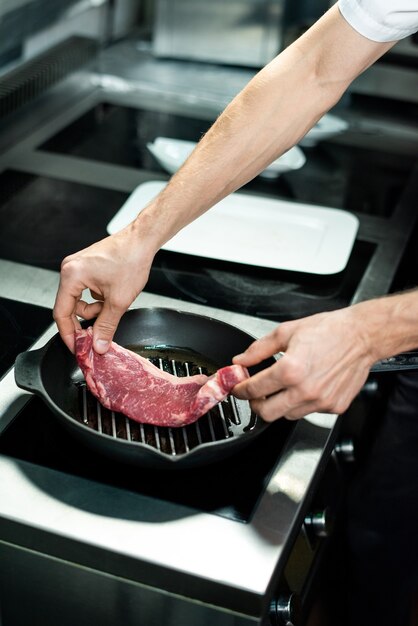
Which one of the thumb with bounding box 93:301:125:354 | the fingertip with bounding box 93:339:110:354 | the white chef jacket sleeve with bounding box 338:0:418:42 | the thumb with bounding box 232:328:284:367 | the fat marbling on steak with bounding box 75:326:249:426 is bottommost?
the fat marbling on steak with bounding box 75:326:249:426

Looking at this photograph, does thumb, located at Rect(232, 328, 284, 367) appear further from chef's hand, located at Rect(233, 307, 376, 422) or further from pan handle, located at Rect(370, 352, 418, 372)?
pan handle, located at Rect(370, 352, 418, 372)

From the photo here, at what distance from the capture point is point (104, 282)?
132 centimetres

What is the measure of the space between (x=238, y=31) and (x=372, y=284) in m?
1.10

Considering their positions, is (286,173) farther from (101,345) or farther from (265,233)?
(101,345)

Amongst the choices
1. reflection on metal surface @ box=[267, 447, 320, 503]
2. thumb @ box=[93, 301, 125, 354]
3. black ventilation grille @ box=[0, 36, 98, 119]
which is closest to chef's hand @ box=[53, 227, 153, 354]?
thumb @ box=[93, 301, 125, 354]

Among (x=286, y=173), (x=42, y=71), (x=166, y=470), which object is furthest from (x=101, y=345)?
(x=42, y=71)

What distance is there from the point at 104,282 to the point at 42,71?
3.79ft

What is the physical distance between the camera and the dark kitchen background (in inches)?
44.6

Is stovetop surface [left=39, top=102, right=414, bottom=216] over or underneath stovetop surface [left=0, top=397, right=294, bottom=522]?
underneath

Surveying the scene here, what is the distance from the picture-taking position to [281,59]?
1.50 meters

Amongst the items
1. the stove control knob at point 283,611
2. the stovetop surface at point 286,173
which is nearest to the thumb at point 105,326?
the stove control knob at point 283,611

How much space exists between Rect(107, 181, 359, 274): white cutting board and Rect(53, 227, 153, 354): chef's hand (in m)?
0.40

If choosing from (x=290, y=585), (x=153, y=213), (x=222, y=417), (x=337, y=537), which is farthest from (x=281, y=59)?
(x=337, y=537)

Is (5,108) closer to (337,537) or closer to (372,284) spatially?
(372,284)
